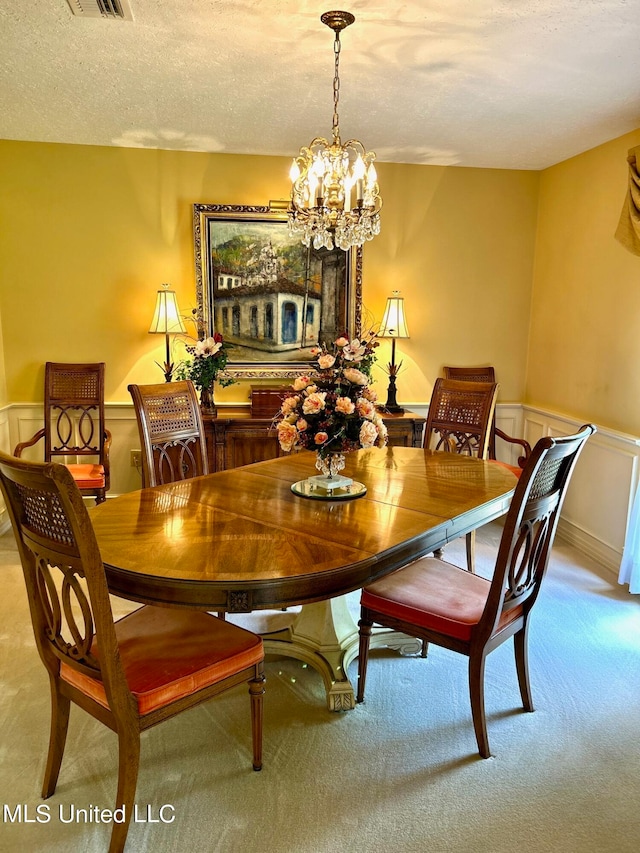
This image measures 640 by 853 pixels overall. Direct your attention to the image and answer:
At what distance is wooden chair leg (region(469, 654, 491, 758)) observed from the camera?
6.30 feet

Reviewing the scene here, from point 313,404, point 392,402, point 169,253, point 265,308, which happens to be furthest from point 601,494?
point 169,253

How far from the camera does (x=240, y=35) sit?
2.34m

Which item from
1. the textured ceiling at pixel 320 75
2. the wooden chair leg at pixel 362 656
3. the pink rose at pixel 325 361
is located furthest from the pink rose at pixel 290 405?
the textured ceiling at pixel 320 75

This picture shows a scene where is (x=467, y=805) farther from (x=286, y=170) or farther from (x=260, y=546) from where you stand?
(x=286, y=170)

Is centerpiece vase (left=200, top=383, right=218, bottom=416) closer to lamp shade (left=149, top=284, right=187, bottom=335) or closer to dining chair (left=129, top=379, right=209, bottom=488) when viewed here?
lamp shade (left=149, top=284, right=187, bottom=335)

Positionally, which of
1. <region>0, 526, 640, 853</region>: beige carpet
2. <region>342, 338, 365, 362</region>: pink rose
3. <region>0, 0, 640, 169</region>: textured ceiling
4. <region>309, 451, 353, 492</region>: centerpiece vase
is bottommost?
<region>0, 526, 640, 853</region>: beige carpet

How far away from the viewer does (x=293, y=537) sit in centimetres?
185

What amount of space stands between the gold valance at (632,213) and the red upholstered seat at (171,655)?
2836mm

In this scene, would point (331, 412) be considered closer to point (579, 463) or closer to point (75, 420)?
point (579, 463)

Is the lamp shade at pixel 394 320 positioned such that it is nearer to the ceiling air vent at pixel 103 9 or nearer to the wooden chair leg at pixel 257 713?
the ceiling air vent at pixel 103 9

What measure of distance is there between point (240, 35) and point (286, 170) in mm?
1780

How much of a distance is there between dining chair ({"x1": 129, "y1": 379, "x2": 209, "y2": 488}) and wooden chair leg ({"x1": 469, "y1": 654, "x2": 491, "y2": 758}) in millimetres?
1504

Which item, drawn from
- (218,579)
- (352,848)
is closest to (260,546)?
(218,579)

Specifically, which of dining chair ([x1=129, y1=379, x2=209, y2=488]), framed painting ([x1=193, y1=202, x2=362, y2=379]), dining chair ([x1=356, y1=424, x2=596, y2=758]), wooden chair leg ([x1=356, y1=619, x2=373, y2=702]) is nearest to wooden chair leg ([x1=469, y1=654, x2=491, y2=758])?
dining chair ([x1=356, y1=424, x2=596, y2=758])
